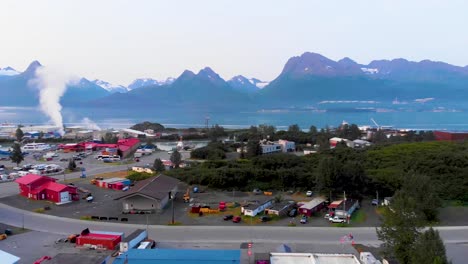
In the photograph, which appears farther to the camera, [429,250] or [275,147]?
[275,147]

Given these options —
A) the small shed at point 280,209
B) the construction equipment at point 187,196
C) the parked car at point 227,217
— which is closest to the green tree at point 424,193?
the small shed at point 280,209

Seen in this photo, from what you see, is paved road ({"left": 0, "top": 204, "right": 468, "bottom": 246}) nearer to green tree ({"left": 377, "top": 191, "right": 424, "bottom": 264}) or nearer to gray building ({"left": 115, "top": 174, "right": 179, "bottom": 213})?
gray building ({"left": 115, "top": 174, "right": 179, "bottom": 213})

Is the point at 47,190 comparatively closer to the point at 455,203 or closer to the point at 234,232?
the point at 234,232

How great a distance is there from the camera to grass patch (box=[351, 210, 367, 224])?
Result: 33.4ft

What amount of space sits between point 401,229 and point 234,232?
3785 mm

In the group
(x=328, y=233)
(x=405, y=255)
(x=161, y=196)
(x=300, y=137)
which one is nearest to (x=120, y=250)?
(x=161, y=196)

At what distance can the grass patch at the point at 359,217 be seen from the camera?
1019 centimetres

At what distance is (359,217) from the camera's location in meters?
10.5

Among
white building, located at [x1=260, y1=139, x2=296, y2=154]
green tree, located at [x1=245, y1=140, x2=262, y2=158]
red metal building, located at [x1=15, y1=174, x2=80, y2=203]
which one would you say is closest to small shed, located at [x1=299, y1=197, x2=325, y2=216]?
red metal building, located at [x1=15, y1=174, x2=80, y2=203]

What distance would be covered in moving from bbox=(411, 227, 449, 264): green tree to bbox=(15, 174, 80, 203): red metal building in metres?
9.66

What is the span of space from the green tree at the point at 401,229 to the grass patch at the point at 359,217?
319cm

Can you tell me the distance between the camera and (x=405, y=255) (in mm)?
6574

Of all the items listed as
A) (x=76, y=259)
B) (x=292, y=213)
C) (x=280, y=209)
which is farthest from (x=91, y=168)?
(x=76, y=259)

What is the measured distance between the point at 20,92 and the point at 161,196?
390 feet
